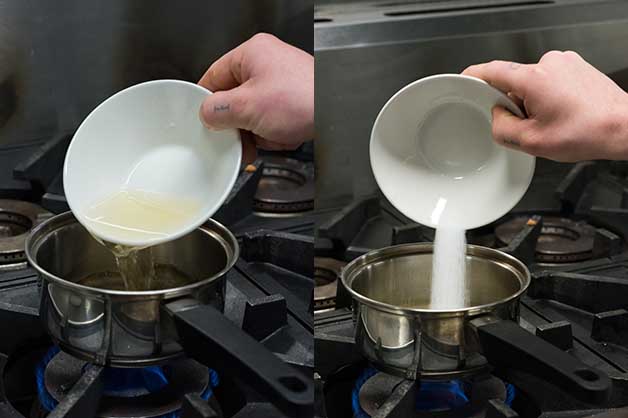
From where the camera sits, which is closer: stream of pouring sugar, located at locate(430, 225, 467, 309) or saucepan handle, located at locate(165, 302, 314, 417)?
saucepan handle, located at locate(165, 302, 314, 417)

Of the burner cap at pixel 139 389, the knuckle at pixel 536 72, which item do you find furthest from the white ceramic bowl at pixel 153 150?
the knuckle at pixel 536 72

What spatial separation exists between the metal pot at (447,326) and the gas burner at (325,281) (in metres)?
0.06

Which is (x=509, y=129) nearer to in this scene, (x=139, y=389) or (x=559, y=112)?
(x=559, y=112)

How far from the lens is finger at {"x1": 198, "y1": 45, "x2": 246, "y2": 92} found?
74cm

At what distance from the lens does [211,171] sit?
2.28 ft

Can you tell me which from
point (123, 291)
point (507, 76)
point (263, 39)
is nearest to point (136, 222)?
point (123, 291)

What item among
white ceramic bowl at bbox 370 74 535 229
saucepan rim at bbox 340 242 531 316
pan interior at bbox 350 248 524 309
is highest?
white ceramic bowl at bbox 370 74 535 229

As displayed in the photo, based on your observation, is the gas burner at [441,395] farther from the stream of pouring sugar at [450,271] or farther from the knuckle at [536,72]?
the knuckle at [536,72]

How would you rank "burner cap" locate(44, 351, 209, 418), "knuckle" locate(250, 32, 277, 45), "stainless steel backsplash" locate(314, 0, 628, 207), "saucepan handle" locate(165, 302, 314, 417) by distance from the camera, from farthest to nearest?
"stainless steel backsplash" locate(314, 0, 628, 207), "knuckle" locate(250, 32, 277, 45), "burner cap" locate(44, 351, 209, 418), "saucepan handle" locate(165, 302, 314, 417)

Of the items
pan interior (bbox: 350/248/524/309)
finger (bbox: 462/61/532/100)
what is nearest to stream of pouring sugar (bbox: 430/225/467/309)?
pan interior (bbox: 350/248/524/309)

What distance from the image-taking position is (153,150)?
2.36 feet

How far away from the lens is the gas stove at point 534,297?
0.66 metres

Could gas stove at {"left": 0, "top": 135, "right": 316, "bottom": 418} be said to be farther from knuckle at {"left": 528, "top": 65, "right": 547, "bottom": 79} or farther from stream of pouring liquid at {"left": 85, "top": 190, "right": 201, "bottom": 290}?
knuckle at {"left": 528, "top": 65, "right": 547, "bottom": 79}

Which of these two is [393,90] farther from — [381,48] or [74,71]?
[74,71]
